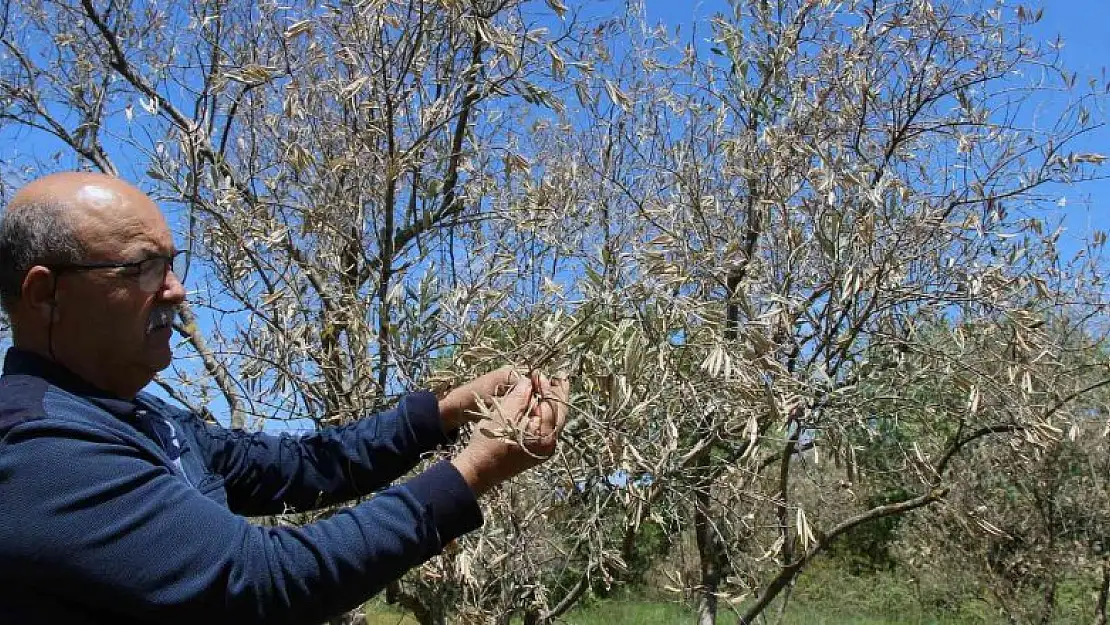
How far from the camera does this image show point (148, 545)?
1278 millimetres

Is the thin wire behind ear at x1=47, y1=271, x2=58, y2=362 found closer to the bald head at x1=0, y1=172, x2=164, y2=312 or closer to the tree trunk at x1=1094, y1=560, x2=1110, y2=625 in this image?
the bald head at x1=0, y1=172, x2=164, y2=312

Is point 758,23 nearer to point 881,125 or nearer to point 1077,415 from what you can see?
point 881,125

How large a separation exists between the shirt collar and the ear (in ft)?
0.23

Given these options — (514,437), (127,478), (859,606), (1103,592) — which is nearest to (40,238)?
(127,478)

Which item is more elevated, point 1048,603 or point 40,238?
point 40,238

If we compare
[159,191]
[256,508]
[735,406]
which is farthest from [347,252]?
[735,406]

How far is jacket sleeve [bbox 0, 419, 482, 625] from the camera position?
1261 millimetres

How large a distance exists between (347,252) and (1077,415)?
5005 millimetres

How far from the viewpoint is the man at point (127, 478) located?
1270 mm

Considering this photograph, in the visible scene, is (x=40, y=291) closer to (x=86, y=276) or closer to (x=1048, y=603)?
(x=86, y=276)

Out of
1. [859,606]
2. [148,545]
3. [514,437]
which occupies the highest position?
[514,437]

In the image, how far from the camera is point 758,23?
12.9 feet

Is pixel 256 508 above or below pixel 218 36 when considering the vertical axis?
below

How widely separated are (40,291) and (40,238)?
3.1 inches
